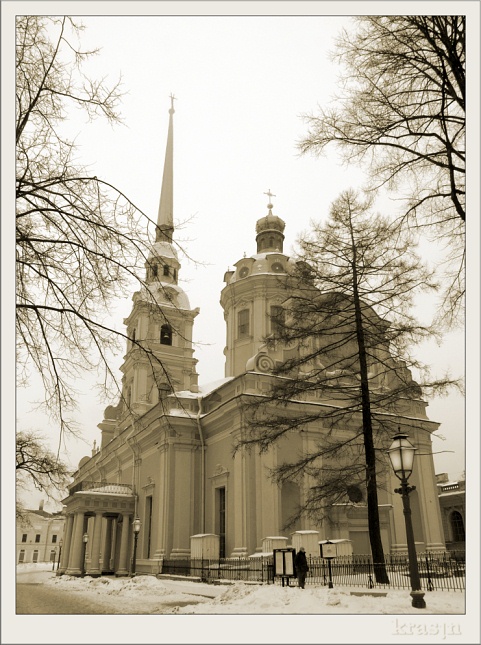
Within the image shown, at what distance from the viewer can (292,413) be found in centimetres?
2173

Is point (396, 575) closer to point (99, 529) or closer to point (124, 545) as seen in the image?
point (99, 529)

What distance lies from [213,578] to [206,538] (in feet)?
6.87

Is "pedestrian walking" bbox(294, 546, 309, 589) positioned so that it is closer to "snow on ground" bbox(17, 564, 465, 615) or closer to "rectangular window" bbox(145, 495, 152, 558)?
"snow on ground" bbox(17, 564, 465, 615)

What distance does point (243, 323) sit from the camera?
29.4 m

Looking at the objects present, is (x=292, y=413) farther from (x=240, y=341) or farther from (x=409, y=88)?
(x=409, y=88)

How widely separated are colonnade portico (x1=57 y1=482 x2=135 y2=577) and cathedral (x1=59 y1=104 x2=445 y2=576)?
52 mm

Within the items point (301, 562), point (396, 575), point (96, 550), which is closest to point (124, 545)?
point (96, 550)

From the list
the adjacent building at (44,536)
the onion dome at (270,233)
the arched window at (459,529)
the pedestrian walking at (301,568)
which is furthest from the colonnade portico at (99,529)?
the onion dome at (270,233)

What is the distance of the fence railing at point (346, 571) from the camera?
10.5m

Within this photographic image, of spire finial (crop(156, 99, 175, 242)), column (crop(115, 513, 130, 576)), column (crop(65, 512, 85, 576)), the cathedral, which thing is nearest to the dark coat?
the cathedral

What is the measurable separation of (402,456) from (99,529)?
67.0 feet

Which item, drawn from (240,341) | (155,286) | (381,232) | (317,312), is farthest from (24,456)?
(240,341)

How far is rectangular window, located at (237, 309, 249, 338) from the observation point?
29.2 m

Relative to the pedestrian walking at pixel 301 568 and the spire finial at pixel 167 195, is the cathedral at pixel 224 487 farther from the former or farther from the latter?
the spire finial at pixel 167 195
